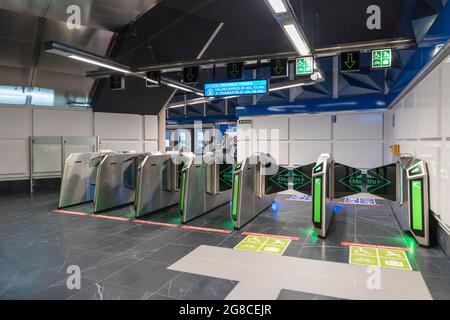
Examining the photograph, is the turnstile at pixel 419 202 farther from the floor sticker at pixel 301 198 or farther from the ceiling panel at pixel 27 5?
the ceiling panel at pixel 27 5

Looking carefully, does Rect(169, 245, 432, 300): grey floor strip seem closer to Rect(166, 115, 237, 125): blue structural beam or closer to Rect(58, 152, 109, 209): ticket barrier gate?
Rect(58, 152, 109, 209): ticket barrier gate

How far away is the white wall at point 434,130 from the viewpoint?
3500 mm

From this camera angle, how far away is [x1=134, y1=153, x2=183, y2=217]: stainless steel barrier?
567cm

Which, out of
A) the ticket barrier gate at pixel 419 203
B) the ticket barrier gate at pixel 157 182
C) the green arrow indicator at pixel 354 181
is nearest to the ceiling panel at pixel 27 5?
the ticket barrier gate at pixel 157 182

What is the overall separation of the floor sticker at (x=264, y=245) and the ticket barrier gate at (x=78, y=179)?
12.2ft

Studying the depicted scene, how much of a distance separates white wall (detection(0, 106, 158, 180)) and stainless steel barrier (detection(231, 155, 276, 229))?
6128mm

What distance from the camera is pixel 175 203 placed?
6.85m

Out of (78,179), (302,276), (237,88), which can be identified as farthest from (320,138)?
(302,276)

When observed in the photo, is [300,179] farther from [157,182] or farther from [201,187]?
[157,182]

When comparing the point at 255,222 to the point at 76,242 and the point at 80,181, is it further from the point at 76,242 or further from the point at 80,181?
the point at 80,181

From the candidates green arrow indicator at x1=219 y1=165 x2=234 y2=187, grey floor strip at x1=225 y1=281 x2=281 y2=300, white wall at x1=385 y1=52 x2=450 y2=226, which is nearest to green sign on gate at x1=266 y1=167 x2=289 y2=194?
green arrow indicator at x1=219 y1=165 x2=234 y2=187

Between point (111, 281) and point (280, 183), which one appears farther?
point (280, 183)

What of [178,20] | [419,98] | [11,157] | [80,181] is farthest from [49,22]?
[419,98]
